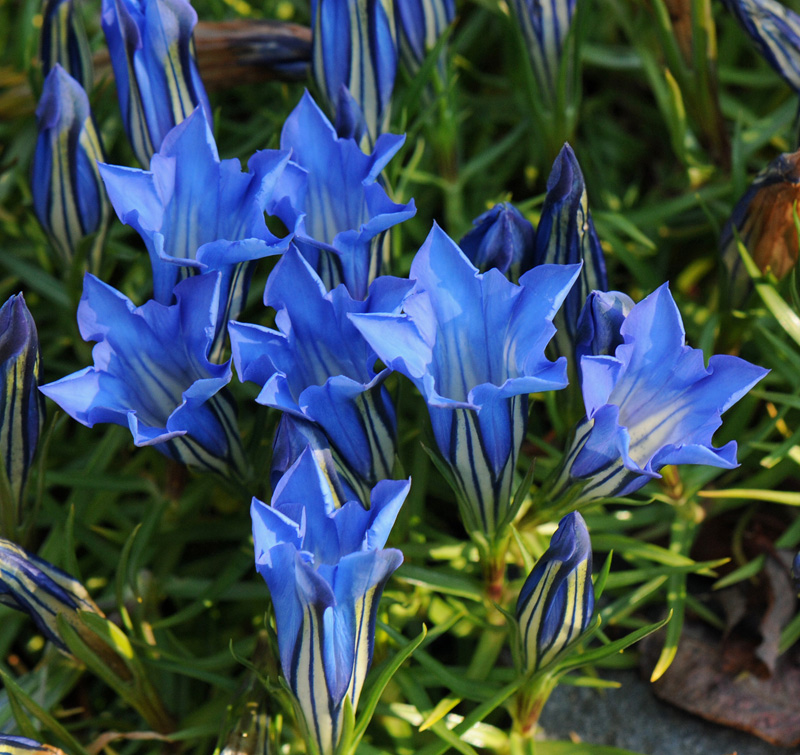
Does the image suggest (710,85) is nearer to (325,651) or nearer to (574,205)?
(574,205)

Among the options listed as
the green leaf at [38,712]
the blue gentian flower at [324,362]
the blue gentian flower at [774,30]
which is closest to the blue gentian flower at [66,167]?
the blue gentian flower at [324,362]

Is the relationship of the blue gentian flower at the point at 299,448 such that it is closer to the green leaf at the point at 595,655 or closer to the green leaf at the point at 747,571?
the green leaf at the point at 595,655

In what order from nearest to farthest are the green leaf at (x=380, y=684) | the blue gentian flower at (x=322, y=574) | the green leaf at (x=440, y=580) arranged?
1. the blue gentian flower at (x=322, y=574)
2. the green leaf at (x=380, y=684)
3. the green leaf at (x=440, y=580)

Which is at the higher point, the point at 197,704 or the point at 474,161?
the point at 474,161

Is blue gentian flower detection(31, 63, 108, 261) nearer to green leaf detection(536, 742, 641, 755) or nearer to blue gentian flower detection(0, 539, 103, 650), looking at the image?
blue gentian flower detection(0, 539, 103, 650)

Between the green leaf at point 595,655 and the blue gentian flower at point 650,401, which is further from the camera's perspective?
the green leaf at point 595,655

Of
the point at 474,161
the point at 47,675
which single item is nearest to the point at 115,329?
the point at 47,675
